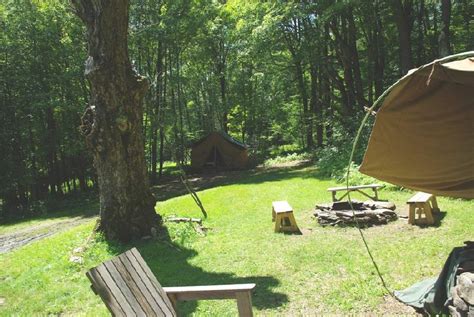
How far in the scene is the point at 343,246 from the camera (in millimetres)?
6875

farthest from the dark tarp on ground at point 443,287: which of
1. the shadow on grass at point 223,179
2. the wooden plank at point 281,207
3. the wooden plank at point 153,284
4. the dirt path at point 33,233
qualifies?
the shadow on grass at point 223,179

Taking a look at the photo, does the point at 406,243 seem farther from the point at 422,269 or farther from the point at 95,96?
the point at 95,96

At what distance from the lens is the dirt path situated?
462 inches

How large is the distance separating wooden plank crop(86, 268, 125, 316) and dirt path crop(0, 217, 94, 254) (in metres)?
9.02

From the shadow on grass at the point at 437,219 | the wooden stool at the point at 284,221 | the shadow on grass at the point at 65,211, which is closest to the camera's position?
the shadow on grass at the point at 437,219

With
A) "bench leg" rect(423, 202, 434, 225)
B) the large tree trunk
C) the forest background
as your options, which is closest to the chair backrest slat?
the large tree trunk

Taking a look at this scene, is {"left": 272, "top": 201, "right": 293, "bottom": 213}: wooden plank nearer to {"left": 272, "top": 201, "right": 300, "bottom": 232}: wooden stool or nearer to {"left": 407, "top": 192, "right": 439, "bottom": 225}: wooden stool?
{"left": 272, "top": 201, "right": 300, "bottom": 232}: wooden stool

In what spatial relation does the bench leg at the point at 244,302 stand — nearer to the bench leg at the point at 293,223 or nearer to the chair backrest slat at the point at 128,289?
the chair backrest slat at the point at 128,289

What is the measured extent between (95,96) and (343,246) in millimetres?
5097

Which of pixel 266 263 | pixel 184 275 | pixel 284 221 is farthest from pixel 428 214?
pixel 184 275

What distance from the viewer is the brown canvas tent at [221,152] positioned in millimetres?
24641

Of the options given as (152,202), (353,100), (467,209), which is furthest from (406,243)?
(353,100)

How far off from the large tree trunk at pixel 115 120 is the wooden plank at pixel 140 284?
4.44 meters

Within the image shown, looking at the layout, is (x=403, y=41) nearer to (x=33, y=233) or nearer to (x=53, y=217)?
(x=33, y=233)
